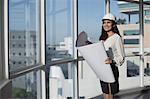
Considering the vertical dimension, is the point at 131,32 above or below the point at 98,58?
above

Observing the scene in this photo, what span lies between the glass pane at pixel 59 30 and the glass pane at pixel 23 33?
328mm

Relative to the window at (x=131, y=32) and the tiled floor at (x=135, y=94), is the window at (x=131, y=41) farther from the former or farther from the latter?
the tiled floor at (x=135, y=94)

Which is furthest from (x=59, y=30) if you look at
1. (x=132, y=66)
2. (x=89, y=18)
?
(x=132, y=66)

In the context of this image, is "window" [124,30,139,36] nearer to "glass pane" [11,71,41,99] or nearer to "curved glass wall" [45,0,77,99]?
"curved glass wall" [45,0,77,99]

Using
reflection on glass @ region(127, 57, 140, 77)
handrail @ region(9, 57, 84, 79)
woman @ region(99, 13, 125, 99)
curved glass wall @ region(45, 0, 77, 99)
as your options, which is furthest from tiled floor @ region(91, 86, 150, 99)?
woman @ region(99, 13, 125, 99)

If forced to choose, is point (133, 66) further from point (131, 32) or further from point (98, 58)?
point (98, 58)

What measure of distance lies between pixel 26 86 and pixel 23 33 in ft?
1.90

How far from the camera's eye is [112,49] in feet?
11.2

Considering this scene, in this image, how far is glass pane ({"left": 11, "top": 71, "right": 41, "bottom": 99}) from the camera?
2928 millimetres

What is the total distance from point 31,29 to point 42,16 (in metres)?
0.36

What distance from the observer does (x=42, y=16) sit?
387 cm

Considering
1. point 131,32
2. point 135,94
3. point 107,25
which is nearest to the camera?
point 107,25

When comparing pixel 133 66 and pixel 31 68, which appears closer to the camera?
pixel 31 68

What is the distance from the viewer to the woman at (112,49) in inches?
135
